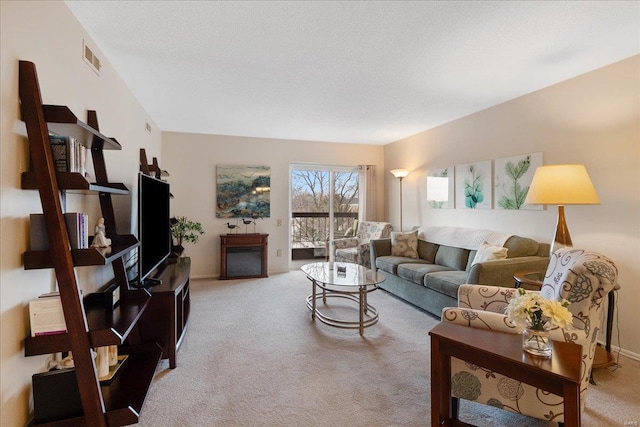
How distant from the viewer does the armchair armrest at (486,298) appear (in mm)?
1982

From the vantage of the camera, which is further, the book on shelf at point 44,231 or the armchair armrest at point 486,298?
the armchair armrest at point 486,298

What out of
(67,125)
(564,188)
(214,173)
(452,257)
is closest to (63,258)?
(67,125)

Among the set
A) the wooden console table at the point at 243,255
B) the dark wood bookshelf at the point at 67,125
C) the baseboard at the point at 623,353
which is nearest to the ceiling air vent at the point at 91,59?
the dark wood bookshelf at the point at 67,125

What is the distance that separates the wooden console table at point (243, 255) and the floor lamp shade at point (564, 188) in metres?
3.91

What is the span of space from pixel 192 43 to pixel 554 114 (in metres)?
3.46

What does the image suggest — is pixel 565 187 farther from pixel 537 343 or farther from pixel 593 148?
pixel 537 343

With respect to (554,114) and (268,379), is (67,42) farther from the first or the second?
(554,114)

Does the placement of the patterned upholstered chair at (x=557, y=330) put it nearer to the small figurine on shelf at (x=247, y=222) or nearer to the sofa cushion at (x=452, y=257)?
the sofa cushion at (x=452, y=257)

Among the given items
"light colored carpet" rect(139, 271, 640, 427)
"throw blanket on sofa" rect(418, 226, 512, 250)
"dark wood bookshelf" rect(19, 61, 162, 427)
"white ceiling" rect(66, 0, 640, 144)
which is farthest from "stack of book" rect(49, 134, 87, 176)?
"throw blanket on sofa" rect(418, 226, 512, 250)

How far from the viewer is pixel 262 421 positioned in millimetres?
1793

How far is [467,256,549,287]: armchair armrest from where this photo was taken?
9.12ft

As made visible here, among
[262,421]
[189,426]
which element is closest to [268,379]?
[262,421]

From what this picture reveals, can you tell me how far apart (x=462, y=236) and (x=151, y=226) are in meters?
3.55

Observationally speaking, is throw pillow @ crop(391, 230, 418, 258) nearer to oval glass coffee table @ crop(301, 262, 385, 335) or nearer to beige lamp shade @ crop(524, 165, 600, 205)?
oval glass coffee table @ crop(301, 262, 385, 335)
